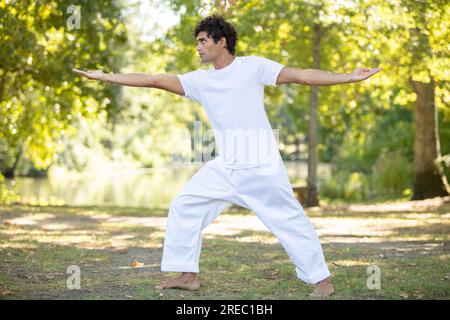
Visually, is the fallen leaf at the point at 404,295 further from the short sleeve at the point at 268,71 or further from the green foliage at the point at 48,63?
the green foliage at the point at 48,63

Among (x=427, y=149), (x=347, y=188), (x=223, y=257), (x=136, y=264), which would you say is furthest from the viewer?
(x=347, y=188)

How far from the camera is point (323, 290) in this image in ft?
18.2

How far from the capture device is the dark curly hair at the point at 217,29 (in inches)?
223

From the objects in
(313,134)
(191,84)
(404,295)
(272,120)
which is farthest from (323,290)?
(272,120)

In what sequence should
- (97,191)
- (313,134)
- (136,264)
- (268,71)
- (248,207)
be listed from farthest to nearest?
(97,191), (313,134), (136,264), (248,207), (268,71)

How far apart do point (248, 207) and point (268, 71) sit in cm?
113

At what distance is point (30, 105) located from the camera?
1838cm

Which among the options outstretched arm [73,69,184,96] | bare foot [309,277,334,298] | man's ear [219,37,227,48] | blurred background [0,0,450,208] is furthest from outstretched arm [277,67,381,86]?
blurred background [0,0,450,208]

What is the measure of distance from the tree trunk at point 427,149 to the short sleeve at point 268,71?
12796 mm

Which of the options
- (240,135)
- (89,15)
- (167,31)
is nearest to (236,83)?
(240,135)

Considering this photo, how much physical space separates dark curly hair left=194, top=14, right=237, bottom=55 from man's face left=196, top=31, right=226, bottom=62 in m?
0.03

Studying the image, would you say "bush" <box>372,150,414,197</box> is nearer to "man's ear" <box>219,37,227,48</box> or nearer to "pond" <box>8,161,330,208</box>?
"pond" <box>8,161,330,208</box>

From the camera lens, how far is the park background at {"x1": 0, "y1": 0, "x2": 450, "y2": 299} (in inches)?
263

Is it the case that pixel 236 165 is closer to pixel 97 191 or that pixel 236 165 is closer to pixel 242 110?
Answer: pixel 242 110
